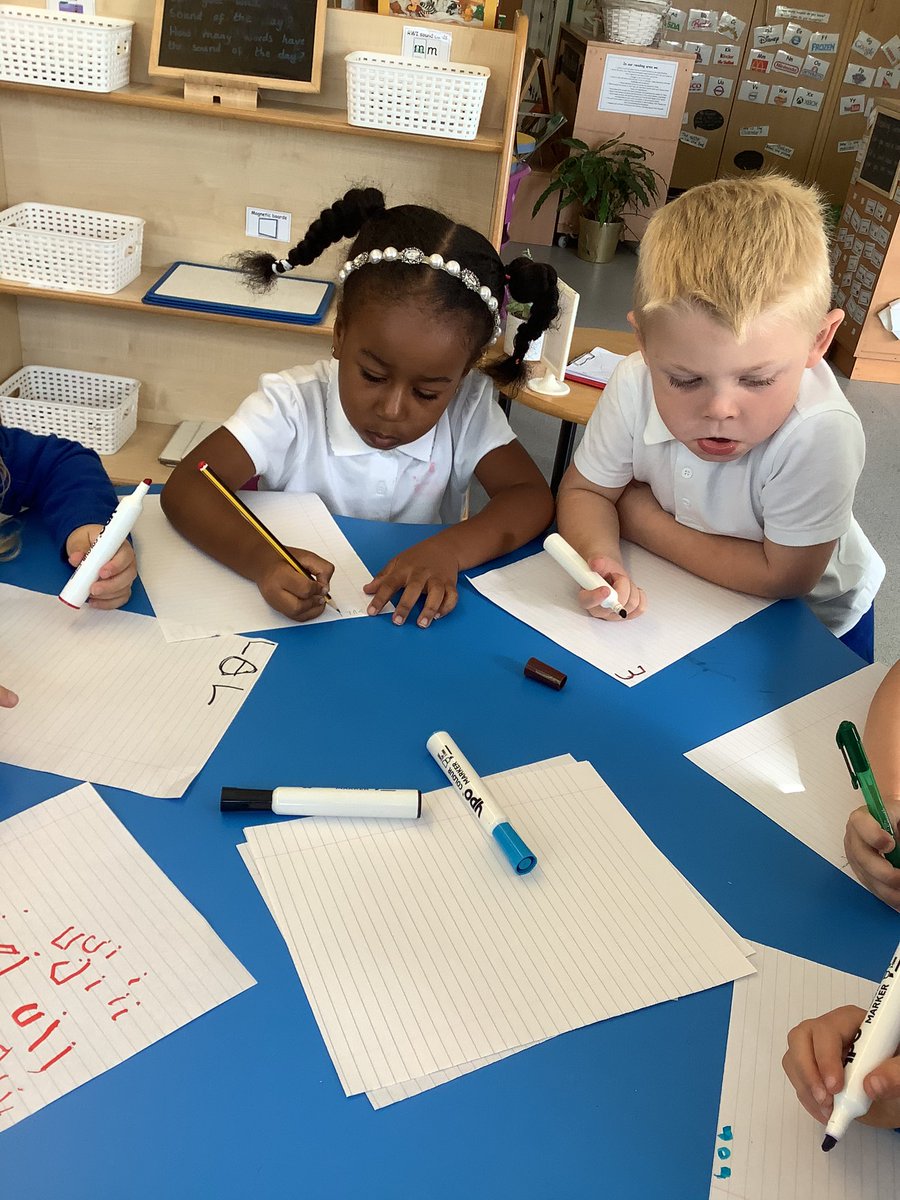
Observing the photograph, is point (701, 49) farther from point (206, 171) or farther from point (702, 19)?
point (206, 171)

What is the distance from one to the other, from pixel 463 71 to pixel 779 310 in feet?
4.28

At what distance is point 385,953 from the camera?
675 millimetres

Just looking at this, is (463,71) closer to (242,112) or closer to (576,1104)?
(242,112)

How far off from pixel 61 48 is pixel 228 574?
153 cm

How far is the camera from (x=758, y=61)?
5.45 m

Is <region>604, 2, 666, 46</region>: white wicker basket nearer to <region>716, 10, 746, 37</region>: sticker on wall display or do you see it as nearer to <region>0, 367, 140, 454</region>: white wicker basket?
<region>716, 10, 746, 37</region>: sticker on wall display

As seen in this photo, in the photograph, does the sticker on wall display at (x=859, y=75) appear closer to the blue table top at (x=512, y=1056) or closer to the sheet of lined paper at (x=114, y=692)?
the blue table top at (x=512, y=1056)

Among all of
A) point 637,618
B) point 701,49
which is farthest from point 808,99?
point 637,618

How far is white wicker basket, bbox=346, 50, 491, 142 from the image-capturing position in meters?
1.97

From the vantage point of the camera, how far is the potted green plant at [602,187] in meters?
4.72

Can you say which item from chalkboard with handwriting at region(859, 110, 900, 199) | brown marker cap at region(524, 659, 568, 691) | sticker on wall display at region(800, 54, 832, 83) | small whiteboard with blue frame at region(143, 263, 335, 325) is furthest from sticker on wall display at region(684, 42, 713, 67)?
brown marker cap at region(524, 659, 568, 691)

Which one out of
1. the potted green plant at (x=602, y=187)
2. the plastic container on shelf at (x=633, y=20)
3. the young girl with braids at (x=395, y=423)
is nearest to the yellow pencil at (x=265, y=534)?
the young girl with braids at (x=395, y=423)

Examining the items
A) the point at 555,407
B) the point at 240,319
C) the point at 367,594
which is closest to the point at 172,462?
the point at 240,319

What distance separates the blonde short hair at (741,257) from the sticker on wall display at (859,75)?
527 cm
